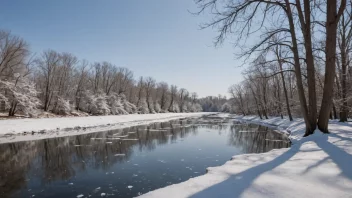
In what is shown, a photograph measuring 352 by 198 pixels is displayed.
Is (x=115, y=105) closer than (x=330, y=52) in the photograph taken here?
No

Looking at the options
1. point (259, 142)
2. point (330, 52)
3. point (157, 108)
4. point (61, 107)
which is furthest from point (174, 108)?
point (330, 52)

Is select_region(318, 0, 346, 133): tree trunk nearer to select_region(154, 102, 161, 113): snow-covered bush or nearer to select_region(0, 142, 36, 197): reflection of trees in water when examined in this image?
select_region(0, 142, 36, 197): reflection of trees in water

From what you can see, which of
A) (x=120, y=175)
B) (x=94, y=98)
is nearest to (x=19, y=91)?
(x=94, y=98)

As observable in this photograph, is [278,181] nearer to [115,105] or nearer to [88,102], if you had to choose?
[88,102]

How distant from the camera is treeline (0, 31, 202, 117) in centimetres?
3209

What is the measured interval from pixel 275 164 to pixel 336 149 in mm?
2712

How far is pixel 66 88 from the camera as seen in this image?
53312mm

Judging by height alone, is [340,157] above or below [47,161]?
Answer: above

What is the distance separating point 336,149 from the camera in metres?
8.01

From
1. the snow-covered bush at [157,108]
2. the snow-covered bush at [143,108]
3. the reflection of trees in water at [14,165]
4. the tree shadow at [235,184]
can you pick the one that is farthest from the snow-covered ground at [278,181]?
the snow-covered bush at [157,108]

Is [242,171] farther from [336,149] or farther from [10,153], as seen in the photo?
[10,153]

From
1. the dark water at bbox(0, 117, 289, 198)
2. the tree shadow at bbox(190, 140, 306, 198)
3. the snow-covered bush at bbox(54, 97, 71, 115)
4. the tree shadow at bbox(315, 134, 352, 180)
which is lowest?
the dark water at bbox(0, 117, 289, 198)

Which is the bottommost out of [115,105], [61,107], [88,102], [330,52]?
[61,107]

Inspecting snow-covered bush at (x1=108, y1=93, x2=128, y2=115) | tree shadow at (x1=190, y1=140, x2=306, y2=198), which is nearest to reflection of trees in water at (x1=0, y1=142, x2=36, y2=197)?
tree shadow at (x1=190, y1=140, x2=306, y2=198)
